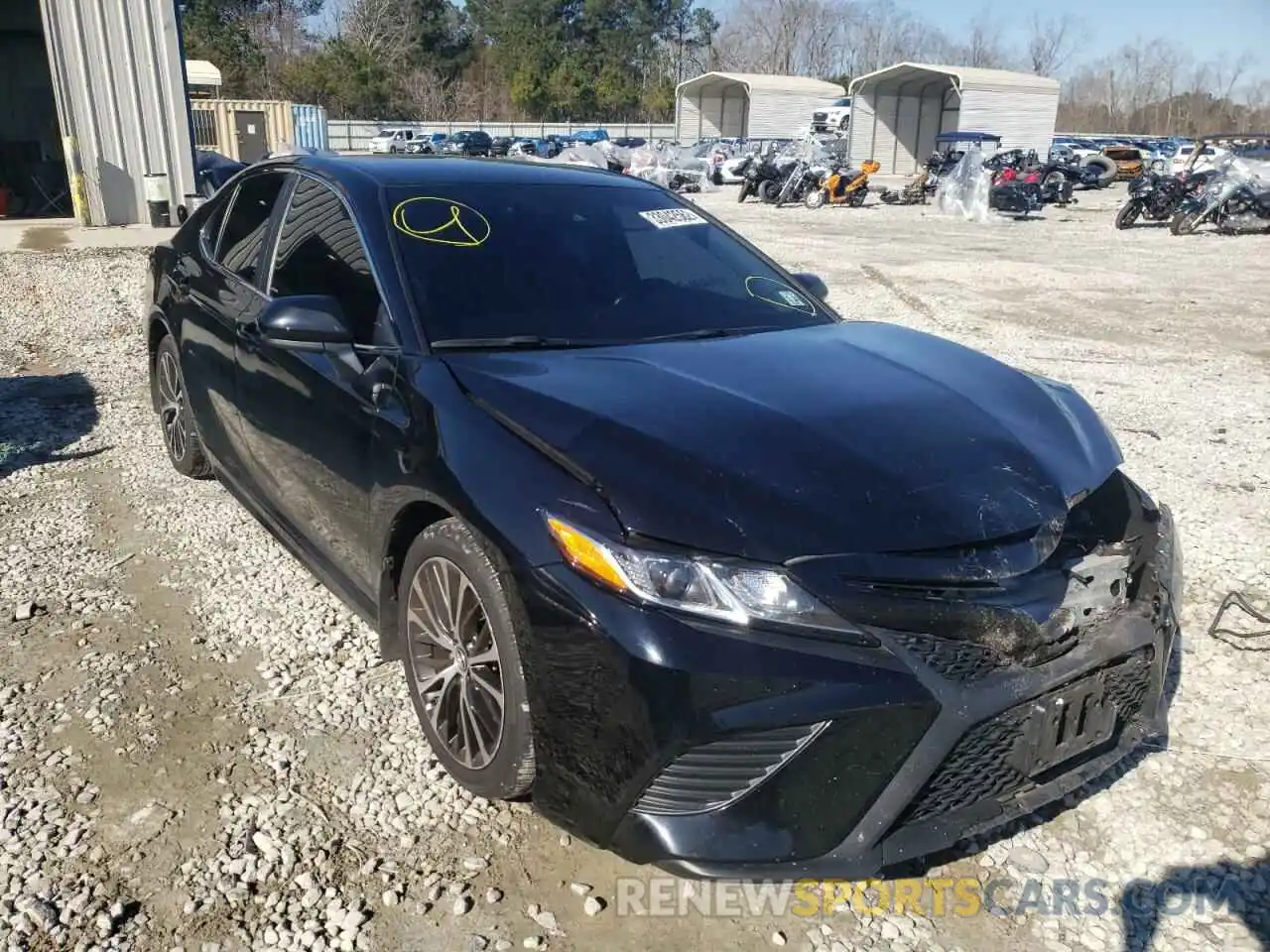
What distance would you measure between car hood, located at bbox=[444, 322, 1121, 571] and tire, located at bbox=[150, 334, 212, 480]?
2421 mm

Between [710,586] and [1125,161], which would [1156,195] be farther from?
[710,586]

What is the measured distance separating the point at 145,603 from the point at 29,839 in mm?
1318

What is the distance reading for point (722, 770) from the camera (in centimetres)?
195

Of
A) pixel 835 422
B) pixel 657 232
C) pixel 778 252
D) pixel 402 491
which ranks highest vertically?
pixel 657 232

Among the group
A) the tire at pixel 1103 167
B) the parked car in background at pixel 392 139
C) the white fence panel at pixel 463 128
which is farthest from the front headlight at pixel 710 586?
the white fence panel at pixel 463 128

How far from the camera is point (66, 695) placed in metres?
3.05

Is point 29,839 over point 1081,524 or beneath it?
beneath

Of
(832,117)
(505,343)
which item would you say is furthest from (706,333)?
(832,117)

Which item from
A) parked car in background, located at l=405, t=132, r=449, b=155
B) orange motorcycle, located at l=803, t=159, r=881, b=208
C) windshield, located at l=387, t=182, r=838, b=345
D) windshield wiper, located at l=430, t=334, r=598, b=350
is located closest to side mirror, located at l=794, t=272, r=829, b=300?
windshield, located at l=387, t=182, r=838, b=345

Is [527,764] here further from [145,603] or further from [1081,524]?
[145,603]

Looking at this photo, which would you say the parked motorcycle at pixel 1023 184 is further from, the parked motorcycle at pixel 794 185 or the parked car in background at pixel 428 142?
the parked car in background at pixel 428 142

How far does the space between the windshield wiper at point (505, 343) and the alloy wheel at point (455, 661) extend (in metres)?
0.63

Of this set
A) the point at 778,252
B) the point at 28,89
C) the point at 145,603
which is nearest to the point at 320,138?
the point at 28,89

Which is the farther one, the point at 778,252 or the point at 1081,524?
the point at 778,252
